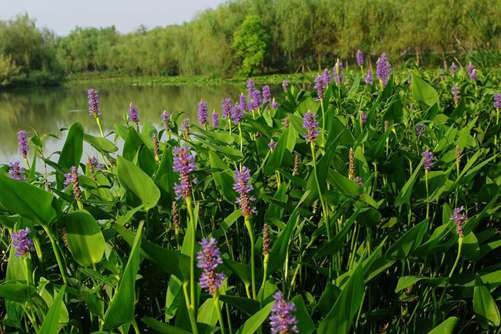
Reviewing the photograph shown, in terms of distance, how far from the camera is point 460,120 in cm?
217

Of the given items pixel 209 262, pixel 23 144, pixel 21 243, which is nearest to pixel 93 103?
pixel 23 144

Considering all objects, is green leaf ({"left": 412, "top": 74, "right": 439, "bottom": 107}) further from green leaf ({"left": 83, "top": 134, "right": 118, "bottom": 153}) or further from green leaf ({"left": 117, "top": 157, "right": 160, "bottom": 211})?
green leaf ({"left": 117, "top": 157, "right": 160, "bottom": 211})

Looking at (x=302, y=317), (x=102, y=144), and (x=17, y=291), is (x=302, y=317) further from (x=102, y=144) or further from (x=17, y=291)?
(x=102, y=144)

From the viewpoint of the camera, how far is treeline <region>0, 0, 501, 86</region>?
26.4m

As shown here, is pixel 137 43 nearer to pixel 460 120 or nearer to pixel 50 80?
pixel 50 80

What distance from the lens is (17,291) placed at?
2.82ft

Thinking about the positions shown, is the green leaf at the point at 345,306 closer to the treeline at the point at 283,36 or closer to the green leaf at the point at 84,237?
the green leaf at the point at 84,237

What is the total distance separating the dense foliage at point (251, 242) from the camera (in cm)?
75

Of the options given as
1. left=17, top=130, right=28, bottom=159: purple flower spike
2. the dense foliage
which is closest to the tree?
left=17, top=130, right=28, bottom=159: purple flower spike

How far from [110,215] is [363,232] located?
25.5 inches

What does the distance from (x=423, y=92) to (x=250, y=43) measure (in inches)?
1313

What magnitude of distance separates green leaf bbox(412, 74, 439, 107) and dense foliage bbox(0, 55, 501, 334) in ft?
1.52

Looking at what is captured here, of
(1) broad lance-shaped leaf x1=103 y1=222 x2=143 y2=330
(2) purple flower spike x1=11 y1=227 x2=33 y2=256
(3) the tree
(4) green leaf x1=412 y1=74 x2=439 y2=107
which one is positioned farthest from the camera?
(3) the tree

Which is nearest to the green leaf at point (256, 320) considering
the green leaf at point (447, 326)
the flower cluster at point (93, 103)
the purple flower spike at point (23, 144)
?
the green leaf at point (447, 326)
